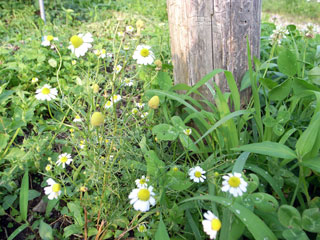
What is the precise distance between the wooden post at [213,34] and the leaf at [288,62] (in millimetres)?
210

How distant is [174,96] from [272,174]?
1.93 feet

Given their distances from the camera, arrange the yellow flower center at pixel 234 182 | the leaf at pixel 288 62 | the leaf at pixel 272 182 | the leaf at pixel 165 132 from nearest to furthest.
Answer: the yellow flower center at pixel 234 182
the leaf at pixel 272 182
the leaf at pixel 165 132
the leaf at pixel 288 62

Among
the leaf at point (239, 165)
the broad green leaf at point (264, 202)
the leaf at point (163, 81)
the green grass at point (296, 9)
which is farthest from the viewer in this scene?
the green grass at point (296, 9)

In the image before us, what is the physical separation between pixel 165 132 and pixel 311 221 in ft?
2.24

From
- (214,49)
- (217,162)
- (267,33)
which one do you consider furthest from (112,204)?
(267,33)

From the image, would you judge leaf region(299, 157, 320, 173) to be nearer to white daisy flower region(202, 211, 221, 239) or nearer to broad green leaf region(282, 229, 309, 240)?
broad green leaf region(282, 229, 309, 240)

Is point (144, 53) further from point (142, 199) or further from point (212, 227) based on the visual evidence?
point (212, 227)

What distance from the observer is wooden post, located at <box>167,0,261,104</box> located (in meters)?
1.52

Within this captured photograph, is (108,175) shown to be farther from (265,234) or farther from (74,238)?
(265,234)

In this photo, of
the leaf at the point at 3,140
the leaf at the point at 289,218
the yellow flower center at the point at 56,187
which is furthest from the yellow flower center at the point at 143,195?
the leaf at the point at 3,140

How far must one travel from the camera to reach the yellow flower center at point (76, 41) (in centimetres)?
103

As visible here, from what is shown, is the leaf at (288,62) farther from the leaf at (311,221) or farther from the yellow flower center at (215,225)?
the yellow flower center at (215,225)

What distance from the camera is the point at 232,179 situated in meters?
0.91

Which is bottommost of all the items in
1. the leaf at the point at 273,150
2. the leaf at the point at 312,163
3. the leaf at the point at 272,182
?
the leaf at the point at 272,182
